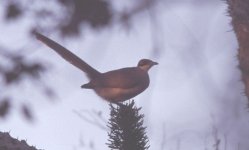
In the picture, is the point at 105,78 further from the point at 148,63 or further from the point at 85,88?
the point at 148,63

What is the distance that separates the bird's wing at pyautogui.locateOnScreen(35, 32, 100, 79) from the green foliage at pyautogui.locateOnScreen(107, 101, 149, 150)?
1.26 meters

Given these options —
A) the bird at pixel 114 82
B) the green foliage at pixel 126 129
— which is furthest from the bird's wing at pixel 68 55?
the green foliage at pixel 126 129

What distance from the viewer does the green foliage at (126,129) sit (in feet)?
8.19

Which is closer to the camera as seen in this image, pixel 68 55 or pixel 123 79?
pixel 68 55

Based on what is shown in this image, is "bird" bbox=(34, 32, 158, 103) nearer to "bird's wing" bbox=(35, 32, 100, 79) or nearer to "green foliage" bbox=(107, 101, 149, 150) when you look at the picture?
"bird's wing" bbox=(35, 32, 100, 79)

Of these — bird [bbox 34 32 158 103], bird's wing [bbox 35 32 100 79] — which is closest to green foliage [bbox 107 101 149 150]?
bird's wing [bbox 35 32 100 79]

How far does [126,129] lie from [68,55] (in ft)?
7.08

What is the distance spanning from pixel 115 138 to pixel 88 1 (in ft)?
5.95

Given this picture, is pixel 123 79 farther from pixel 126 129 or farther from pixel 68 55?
pixel 126 129

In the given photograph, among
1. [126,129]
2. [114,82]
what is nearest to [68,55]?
[114,82]

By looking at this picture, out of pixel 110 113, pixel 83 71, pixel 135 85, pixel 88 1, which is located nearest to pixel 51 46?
pixel 88 1

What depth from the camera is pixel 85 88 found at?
15.0 ft

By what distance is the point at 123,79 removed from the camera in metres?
5.00

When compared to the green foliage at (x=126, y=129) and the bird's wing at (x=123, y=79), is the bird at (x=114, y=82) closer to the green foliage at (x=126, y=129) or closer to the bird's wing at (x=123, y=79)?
the bird's wing at (x=123, y=79)
